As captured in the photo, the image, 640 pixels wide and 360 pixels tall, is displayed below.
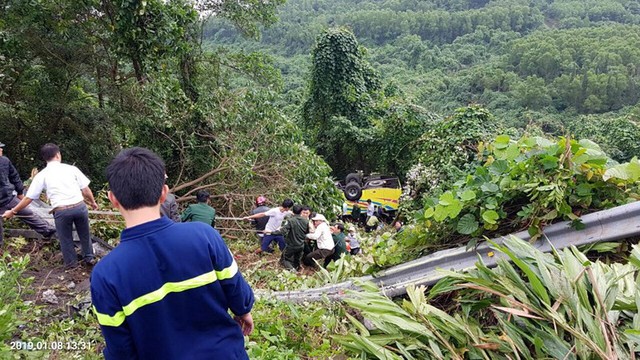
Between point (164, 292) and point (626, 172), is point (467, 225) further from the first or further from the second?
point (164, 292)

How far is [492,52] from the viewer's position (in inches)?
2648

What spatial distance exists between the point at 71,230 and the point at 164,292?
3281mm

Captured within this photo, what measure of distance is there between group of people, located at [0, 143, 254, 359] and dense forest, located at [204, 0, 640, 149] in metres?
16.8

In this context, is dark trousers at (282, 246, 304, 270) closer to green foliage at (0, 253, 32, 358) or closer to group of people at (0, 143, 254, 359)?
green foliage at (0, 253, 32, 358)

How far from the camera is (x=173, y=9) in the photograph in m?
7.48

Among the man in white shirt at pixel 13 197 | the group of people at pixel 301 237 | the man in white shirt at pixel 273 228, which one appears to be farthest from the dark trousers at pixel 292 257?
the man in white shirt at pixel 13 197

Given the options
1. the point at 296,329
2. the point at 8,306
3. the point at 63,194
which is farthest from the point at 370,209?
the point at 8,306

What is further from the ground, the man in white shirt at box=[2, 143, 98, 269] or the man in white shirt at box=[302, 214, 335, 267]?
the man in white shirt at box=[2, 143, 98, 269]

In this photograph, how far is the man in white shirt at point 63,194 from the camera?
159 inches

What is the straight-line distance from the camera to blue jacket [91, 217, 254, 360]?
5.12 ft

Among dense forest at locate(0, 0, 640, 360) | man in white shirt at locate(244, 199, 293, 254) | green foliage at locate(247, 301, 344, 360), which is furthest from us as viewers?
man in white shirt at locate(244, 199, 293, 254)

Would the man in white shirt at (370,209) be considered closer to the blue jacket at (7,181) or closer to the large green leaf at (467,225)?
the blue jacket at (7,181)

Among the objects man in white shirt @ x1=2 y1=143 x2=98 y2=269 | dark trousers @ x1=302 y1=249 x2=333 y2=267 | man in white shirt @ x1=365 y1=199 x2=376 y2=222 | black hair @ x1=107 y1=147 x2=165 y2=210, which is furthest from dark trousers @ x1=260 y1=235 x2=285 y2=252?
man in white shirt @ x1=365 y1=199 x2=376 y2=222

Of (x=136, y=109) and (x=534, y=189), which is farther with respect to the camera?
(x=136, y=109)
